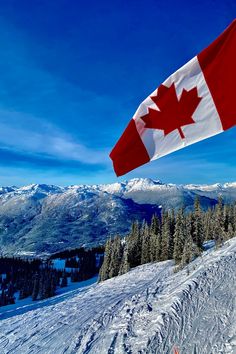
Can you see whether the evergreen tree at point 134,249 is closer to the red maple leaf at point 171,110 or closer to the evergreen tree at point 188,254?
the evergreen tree at point 188,254

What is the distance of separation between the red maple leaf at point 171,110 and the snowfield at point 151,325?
1608 cm

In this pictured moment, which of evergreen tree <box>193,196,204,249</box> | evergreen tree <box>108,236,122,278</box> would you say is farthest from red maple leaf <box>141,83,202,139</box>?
evergreen tree <box>108,236,122,278</box>

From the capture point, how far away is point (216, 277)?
3206 centimetres

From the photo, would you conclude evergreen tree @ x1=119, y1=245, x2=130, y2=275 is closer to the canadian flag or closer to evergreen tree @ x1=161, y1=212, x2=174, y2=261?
evergreen tree @ x1=161, y1=212, x2=174, y2=261

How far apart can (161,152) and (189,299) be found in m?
23.8

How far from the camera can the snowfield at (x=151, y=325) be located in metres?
21.4

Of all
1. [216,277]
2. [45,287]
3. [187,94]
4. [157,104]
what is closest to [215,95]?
[187,94]

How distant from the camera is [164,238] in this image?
235 ft

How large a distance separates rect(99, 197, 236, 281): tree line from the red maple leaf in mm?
54246

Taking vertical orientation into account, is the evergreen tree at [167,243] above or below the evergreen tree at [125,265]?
above

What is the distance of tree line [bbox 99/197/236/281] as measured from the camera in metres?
63.5

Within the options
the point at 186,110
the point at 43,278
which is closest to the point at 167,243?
the point at 43,278

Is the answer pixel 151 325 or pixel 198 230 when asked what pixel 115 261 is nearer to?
pixel 198 230

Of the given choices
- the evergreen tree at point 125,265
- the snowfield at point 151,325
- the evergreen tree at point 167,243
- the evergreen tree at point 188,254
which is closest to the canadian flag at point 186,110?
the snowfield at point 151,325
